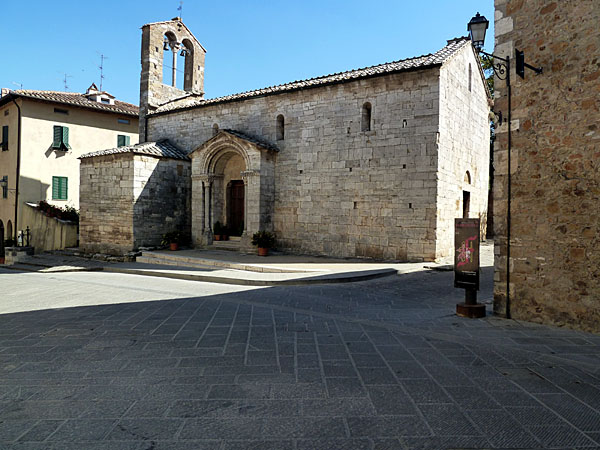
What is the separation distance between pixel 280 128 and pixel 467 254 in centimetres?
1063

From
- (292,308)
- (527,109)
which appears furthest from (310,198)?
(527,109)

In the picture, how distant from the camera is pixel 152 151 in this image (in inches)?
615

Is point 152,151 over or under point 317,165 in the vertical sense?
over

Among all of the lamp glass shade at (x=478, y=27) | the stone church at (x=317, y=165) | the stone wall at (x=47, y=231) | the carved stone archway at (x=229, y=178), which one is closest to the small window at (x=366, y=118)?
the stone church at (x=317, y=165)

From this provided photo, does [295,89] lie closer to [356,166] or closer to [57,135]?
[356,166]

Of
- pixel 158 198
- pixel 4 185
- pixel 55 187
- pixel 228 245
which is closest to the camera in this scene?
pixel 228 245

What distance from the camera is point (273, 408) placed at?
2.95 metres

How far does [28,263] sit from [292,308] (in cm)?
1337

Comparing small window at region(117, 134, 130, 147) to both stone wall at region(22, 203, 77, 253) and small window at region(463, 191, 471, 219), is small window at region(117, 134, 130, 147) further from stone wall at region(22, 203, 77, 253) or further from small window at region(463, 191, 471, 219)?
small window at region(463, 191, 471, 219)

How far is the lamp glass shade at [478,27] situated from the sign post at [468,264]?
9.92ft

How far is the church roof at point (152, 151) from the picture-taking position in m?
15.2

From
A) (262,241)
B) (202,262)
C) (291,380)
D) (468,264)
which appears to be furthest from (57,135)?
(291,380)

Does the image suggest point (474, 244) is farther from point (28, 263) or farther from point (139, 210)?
point (28, 263)

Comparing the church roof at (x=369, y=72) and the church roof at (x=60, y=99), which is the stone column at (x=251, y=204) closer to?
the church roof at (x=369, y=72)
